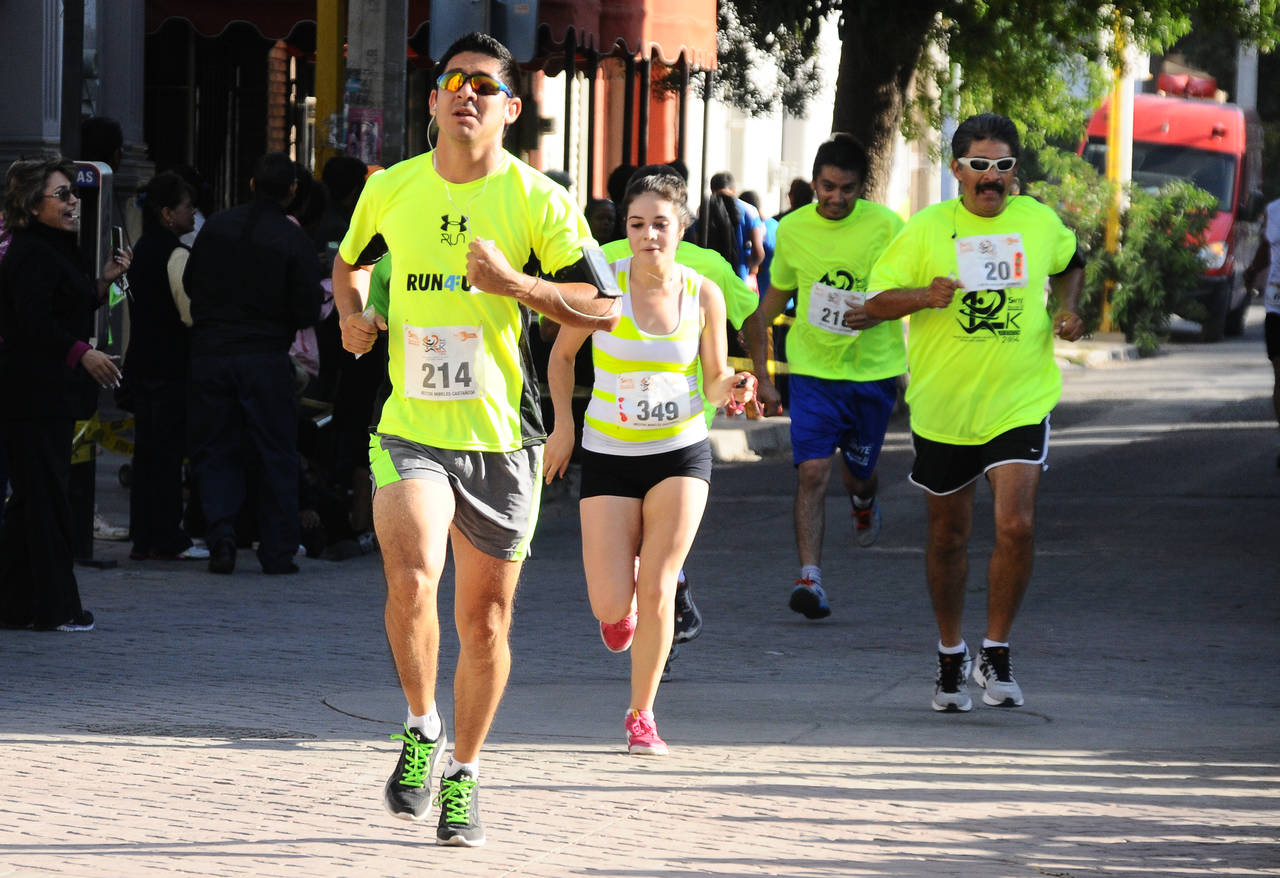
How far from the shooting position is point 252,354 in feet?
33.6

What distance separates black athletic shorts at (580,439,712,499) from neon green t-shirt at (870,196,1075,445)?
1.02 m

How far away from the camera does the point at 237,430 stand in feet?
34.2

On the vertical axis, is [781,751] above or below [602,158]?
below

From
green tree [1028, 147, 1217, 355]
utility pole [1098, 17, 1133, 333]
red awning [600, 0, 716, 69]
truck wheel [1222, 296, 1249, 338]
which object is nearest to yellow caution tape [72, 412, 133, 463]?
red awning [600, 0, 716, 69]

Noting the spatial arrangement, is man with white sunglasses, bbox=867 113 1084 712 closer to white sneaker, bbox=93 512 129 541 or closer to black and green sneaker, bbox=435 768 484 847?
black and green sneaker, bbox=435 768 484 847

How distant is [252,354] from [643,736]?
426cm

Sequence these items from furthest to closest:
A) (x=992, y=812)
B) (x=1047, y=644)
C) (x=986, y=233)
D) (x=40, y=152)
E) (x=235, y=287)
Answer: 1. (x=40, y=152)
2. (x=235, y=287)
3. (x=1047, y=644)
4. (x=986, y=233)
5. (x=992, y=812)

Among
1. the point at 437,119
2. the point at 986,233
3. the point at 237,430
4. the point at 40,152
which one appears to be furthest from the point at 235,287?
the point at 40,152

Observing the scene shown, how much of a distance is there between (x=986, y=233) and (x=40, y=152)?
9.93m

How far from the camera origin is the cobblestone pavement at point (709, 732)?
17.9 ft

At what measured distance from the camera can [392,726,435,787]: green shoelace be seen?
545cm

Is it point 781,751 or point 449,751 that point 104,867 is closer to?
point 449,751

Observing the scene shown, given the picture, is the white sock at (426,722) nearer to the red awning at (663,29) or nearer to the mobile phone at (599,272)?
the mobile phone at (599,272)

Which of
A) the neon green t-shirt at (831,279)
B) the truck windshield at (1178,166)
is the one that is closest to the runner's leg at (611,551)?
the neon green t-shirt at (831,279)
